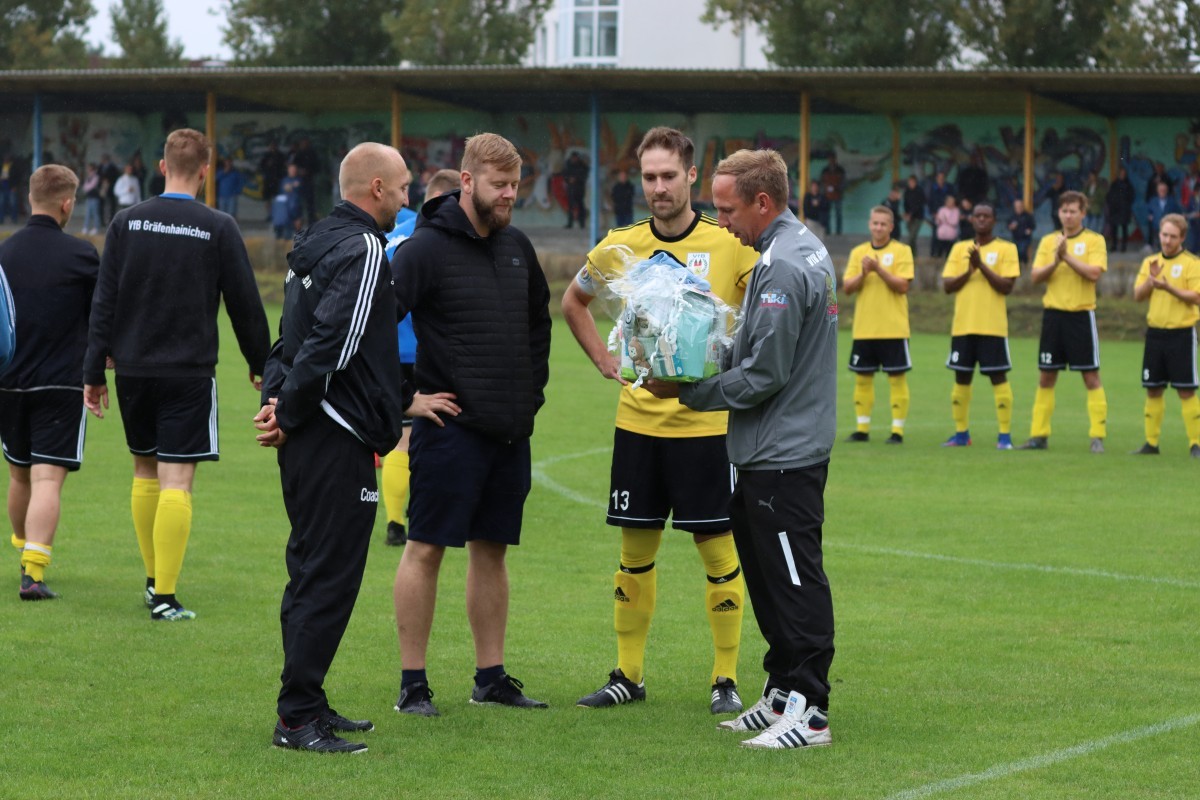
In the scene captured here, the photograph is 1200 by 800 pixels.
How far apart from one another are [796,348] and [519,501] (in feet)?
4.52

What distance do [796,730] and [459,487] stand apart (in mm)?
1608

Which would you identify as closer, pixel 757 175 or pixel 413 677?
pixel 757 175

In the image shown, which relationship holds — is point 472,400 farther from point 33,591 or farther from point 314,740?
point 33,591

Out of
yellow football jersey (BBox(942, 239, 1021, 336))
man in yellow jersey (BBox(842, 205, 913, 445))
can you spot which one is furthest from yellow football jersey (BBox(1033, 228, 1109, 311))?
man in yellow jersey (BBox(842, 205, 913, 445))

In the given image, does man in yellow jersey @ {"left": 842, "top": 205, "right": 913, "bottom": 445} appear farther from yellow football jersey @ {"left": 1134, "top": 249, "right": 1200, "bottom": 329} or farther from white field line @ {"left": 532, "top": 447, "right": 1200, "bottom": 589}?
white field line @ {"left": 532, "top": 447, "right": 1200, "bottom": 589}

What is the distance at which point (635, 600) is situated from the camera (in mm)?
6441

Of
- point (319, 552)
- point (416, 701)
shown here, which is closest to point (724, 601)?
point (416, 701)

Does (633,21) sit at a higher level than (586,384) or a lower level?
higher

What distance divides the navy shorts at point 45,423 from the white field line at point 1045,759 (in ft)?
17.0

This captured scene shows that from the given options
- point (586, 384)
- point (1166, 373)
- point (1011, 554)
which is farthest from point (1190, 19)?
point (1011, 554)

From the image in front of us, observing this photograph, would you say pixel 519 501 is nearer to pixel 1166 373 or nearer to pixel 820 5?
pixel 1166 373

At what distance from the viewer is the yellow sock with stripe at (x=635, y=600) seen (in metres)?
6.42

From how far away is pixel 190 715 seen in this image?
5.96 m

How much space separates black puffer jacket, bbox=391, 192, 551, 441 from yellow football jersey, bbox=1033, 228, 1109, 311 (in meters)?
10.2
